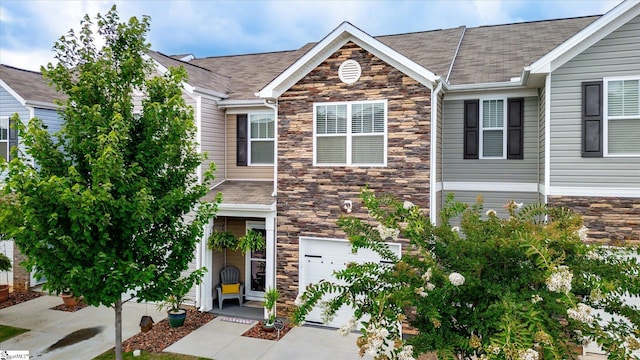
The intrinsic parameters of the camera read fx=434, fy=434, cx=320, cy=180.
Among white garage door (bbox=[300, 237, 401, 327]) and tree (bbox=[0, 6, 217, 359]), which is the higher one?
tree (bbox=[0, 6, 217, 359])

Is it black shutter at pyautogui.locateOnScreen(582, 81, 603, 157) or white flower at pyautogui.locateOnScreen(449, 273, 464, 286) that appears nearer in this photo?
white flower at pyautogui.locateOnScreen(449, 273, 464, 286)

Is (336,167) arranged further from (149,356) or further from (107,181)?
(149,356)

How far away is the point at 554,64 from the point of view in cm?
917

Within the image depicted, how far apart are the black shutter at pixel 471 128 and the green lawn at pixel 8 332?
39.9ft

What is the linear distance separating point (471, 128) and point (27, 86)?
1465 cm

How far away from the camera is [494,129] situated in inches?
441

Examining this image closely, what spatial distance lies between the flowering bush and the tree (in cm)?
370

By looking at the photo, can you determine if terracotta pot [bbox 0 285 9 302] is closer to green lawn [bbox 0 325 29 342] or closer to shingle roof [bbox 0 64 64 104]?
green lawn [bbox 0 325 29 342]

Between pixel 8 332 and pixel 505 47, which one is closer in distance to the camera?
pixel 8 332

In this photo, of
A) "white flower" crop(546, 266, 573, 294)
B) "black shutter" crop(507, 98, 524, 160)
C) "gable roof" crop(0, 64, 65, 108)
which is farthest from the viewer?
"gable roof" crop(0, 64, 65, 108)

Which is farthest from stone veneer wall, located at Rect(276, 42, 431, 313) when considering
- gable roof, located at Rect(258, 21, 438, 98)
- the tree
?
the tree

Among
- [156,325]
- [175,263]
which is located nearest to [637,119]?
[175,263]

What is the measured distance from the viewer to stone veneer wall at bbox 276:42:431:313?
10367 millimetres

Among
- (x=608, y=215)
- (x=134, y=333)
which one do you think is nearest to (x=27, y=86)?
(x=134, y=333)
